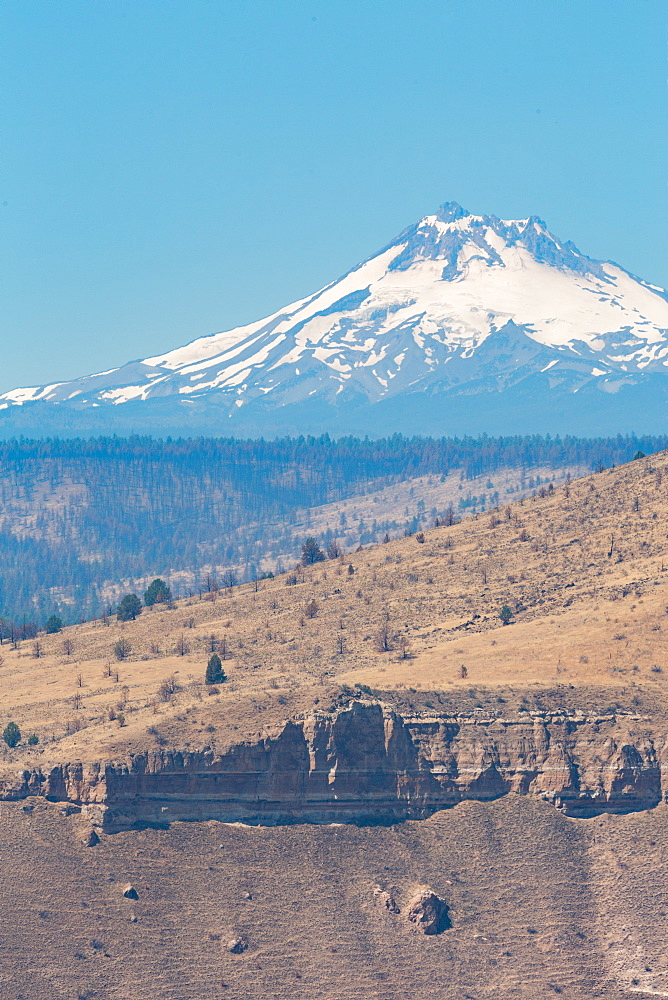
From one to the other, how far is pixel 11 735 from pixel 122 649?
31245 millimetres

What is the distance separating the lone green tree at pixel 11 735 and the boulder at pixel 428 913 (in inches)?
1128

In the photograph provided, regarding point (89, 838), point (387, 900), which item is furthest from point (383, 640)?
point (89, 838)

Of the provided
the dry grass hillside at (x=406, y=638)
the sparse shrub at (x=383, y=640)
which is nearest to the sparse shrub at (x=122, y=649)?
the dry grass hillside at (x=406, y=638)

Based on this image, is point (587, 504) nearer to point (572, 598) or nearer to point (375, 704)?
point (572, 598)

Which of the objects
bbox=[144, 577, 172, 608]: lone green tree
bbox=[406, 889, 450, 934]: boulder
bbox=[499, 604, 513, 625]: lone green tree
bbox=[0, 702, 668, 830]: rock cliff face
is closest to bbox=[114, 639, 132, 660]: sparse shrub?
bbox=[144, 577, 172, 608]: lone green tree

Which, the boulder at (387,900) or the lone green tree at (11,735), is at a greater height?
the lone green tree at (11,735)

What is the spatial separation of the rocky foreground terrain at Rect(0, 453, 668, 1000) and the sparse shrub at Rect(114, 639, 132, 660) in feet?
41.9

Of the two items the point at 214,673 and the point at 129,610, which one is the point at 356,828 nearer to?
the point at 214,673

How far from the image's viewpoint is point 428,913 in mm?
96188

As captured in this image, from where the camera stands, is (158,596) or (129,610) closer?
(129,610)

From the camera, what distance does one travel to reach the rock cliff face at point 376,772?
10019cm

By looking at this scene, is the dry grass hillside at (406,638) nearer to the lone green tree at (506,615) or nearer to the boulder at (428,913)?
the lone green tree at (506,615)

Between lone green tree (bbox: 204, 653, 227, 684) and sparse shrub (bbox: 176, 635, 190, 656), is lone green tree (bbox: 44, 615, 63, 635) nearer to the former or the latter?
sparse shrub (bbox: 176, 635, 190, 656)

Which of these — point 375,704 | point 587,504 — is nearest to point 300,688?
point 375,704
